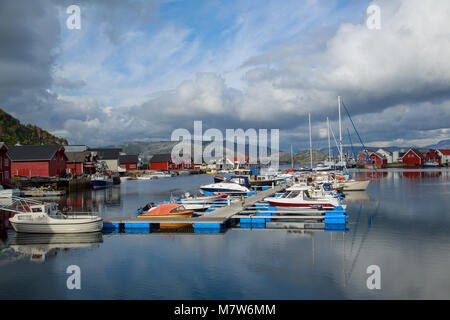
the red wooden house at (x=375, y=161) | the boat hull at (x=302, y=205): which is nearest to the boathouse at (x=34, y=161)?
the boat hull at (x=302, y=205)

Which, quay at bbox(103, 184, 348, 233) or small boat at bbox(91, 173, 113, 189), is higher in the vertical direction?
small boat at bbox(91, 173, 113, 189)

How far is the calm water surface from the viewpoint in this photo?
577 inches

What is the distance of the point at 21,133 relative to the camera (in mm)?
131750

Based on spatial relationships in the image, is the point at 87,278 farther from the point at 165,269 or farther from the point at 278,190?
the point at 278,190

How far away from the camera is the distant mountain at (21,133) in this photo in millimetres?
122312

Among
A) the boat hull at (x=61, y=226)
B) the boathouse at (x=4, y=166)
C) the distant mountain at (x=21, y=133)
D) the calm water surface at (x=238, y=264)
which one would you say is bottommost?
the calm water surface at (x=238, y=264)

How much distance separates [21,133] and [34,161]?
7698 centimetres

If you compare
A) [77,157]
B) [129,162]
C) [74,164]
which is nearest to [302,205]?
[74,164]

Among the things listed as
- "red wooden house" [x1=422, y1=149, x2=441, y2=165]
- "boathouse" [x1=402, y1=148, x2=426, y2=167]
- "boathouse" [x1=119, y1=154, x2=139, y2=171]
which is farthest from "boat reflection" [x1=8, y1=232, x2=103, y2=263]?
"red wooden house" [x1=422, y1=149, x2=441, y2=165]

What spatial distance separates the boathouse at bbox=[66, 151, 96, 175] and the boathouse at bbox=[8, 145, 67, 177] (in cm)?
1450

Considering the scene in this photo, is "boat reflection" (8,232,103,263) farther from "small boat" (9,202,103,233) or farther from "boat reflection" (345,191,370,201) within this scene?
"boat reflection" (345,191,370,201)

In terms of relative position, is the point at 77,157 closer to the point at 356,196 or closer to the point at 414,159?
the point at 356,196

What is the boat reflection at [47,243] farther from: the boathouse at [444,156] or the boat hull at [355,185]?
the boathouse at [444,156]
